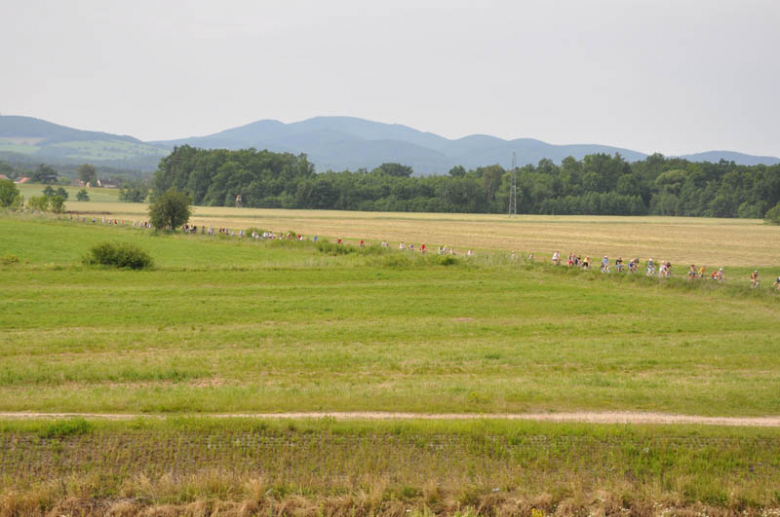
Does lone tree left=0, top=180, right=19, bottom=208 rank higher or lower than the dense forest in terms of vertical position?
lower

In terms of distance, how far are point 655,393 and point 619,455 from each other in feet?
14.4

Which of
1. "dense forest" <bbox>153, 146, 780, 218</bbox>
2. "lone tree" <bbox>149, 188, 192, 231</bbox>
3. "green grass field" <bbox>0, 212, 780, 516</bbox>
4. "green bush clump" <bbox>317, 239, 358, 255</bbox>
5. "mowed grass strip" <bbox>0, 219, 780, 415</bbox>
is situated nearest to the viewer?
"green grass field" <bbox>0, 212, 780, 516</bbox>

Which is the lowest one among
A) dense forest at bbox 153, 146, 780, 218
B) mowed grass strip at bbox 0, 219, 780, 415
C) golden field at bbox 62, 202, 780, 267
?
mowed grass strip at bbox 0, 219, 780, 415

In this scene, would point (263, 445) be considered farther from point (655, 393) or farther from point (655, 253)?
point (655, 253)

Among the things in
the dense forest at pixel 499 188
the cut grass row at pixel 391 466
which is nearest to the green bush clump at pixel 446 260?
the cut grass row at pixel 391 466

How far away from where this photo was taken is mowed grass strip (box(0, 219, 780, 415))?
49.5 feet

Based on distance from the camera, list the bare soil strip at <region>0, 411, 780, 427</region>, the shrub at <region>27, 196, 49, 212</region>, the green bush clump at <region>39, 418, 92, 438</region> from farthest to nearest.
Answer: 1. the shrub at <region>27, 196, 49, 212</region>
2. the bare soil strip at <region>0, 411, 780, 427</region>
3. the green bush clump at <region>39, 418, 92, 438</region>

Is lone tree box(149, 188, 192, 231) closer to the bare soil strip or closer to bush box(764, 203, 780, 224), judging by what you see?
the bare soil strip

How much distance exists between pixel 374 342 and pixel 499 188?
15354 cm

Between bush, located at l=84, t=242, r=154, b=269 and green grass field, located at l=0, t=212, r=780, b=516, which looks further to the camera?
bush, located at l=84, t=242, r=154, b=269

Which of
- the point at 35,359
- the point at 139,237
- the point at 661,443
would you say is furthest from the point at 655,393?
the point at 139,237

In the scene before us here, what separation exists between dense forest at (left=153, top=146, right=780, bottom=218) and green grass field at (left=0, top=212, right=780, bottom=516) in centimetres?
13178

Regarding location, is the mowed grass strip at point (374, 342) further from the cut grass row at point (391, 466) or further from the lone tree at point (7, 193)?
the lone tree at point (7, 193)

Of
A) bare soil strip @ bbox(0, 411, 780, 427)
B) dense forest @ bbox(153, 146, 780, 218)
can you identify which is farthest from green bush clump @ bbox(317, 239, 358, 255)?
dense forest @ bbox(153, 146, 780, 218)
